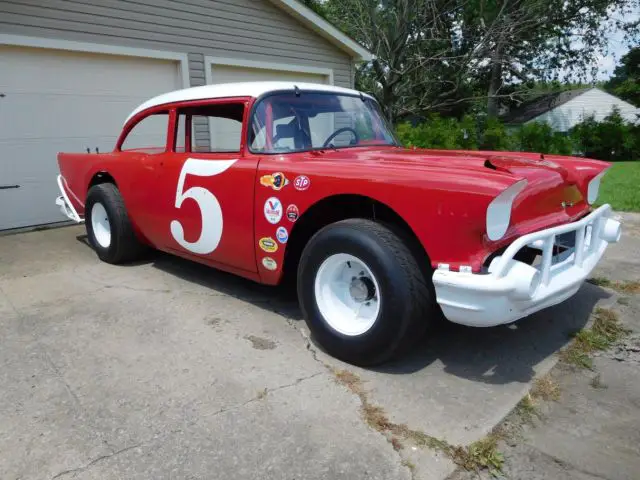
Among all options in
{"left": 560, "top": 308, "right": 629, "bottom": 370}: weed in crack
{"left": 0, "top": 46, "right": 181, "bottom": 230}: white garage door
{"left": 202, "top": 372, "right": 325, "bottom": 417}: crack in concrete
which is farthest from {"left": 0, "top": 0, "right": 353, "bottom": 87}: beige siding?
{"left": 560, "top": 308, "right": 629, "bottom": 370}: weed in crack

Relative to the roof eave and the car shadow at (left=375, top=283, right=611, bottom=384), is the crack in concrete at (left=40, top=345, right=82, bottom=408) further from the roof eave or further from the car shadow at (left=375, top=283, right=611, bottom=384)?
the roof eave

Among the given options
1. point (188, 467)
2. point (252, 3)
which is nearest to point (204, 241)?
point (188, 467)

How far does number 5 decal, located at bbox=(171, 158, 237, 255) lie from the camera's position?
364cm

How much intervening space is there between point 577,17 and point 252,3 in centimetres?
2070

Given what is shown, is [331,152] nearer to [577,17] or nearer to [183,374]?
[183,374]

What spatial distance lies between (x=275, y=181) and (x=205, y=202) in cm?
77

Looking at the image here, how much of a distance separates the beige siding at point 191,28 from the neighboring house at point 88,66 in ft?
0.05

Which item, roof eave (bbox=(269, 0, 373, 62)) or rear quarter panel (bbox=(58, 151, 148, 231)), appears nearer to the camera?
rear quarter panel (bbox=(58, 151, 148, 231))

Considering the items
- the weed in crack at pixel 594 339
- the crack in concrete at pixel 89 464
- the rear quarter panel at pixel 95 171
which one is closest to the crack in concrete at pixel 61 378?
the crack in concrete at pixel 89 464

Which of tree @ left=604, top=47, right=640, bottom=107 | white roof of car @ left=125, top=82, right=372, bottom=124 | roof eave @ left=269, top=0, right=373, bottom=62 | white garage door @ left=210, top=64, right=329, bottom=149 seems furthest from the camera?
tree @ left=604, top=47, right=640, bottom=107

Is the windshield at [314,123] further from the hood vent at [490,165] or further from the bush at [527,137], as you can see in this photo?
the bush at [527,137]

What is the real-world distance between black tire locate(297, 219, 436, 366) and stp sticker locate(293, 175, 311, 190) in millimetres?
295

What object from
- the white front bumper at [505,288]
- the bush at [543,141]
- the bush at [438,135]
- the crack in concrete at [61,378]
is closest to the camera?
the white front bumper at [505,288]

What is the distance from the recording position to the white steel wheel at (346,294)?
9.66 feet
